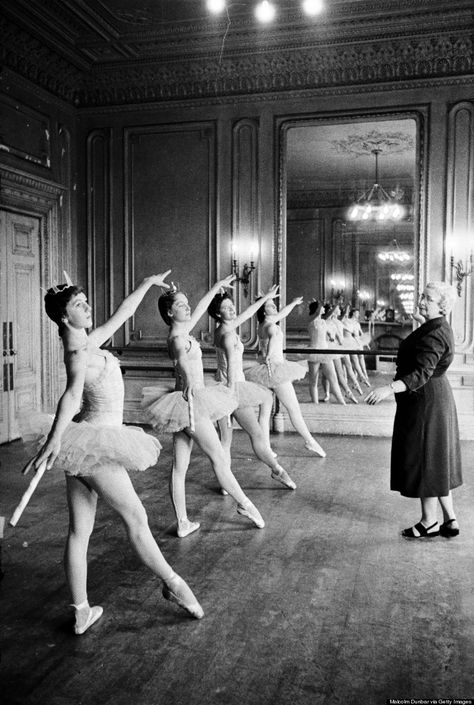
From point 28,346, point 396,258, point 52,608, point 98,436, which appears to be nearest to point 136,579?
point 52,608

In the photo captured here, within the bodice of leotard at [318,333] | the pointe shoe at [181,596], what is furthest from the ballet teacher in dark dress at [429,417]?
the bodice of leotard at [318,333]

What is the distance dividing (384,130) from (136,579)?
5.53 metres

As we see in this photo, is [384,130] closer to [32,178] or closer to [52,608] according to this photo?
[32,178]

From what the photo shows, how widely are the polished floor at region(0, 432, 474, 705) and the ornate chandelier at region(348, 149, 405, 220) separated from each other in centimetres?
341

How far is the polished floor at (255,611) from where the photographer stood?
243 cm

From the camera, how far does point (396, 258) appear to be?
7070 mm

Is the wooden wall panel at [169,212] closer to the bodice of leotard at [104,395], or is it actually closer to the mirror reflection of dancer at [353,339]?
the mirror reflection of dancer at [353,339]

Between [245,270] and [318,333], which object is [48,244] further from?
[318,333]

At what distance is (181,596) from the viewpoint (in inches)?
114

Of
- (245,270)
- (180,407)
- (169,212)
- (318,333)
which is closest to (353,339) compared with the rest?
(318,333)

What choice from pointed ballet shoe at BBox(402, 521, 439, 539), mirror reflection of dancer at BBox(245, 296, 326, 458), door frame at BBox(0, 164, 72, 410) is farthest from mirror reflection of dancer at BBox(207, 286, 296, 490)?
door frame at BBox(0, 164, 72, 410)

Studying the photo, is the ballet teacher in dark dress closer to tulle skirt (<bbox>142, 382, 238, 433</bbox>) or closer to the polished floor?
the polished floor

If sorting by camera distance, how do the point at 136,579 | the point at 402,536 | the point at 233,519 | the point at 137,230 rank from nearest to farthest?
the point at 136,579 → the point at 402,536 → the point at 233,519 → the point at 137,230

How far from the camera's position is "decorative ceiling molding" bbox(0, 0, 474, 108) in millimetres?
6391
